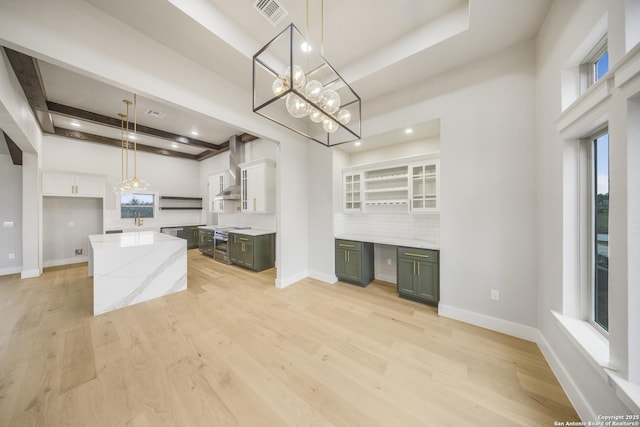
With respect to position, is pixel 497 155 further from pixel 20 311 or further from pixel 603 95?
pixel 20 311

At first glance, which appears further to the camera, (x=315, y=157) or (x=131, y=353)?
(x=315, y=157)

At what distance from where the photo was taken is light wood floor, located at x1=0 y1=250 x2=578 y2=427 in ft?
4.45

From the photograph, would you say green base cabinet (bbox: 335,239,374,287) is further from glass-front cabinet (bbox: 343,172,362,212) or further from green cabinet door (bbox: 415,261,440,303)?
green cabinet door (bbox: 415,261,440,303)

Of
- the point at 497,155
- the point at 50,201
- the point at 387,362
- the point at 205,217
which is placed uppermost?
the point at 497,155

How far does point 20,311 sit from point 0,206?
3.42 metres

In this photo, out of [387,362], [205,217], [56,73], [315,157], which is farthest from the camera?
[205,217]

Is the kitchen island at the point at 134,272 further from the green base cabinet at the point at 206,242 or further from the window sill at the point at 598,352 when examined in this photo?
the window sill at the point at 598,352

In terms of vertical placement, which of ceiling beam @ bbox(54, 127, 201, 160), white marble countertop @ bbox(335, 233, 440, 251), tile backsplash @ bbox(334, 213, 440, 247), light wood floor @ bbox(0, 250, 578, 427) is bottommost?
light wood floor @ bbox(0, 250, 578, 427)

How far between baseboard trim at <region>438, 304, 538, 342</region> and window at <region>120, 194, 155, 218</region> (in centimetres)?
804

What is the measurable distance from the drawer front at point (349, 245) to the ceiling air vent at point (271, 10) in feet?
10.4

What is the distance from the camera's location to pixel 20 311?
270 cm

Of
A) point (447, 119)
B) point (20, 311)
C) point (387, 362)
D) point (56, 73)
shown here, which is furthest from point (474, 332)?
point (56, 73)

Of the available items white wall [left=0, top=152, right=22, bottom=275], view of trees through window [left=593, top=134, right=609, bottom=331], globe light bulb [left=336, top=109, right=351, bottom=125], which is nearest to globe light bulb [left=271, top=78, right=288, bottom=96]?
globe light bulb [left=336, top=109, right=351, bottom=125]

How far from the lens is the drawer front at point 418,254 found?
280cm
